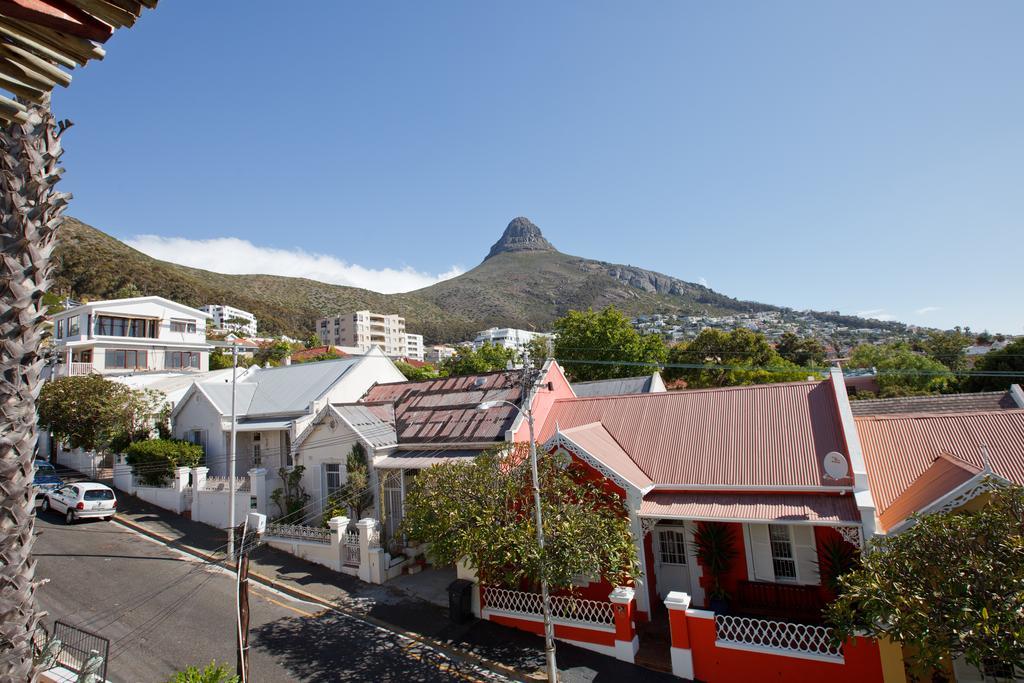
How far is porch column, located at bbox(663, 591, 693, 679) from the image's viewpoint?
40.3 feet

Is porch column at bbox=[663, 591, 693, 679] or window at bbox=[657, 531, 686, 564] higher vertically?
window at bbox=[657, 531, 686, 564]

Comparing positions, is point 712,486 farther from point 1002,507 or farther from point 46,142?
point 46,142

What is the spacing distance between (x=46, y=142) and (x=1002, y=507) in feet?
46.8

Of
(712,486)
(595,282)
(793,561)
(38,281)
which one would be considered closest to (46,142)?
(38,281)

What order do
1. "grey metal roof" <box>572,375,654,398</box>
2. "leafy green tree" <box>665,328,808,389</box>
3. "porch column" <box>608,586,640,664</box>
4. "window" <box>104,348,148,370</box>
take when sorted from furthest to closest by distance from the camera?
"leafy green tree" <box>665,328,808,389</box> → "window" <box>104,348,148,370</box> → "grey metal roof" <box>572,375,654,398</box> → "porch column" <box>608,586,640,664</box>

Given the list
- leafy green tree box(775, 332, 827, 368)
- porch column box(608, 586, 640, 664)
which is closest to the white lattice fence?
porch column box(608, 586, 640, 664)

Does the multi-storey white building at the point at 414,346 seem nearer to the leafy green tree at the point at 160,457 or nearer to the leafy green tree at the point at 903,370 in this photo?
the leafy green tree at the point at 903,370

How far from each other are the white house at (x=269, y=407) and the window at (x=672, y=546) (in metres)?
15.9

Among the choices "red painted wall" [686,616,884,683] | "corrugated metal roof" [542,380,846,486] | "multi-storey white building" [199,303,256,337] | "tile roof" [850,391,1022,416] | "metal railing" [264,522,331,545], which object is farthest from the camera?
"multi-storey white building" [199,303,256,337]

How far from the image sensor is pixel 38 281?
4.11 meters

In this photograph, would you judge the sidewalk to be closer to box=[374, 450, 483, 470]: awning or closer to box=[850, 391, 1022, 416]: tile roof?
box=[374, 450, 483, 470]: awning

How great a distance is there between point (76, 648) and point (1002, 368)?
5768 centimetres

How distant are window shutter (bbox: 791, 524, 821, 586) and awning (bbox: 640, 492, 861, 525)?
103 cm

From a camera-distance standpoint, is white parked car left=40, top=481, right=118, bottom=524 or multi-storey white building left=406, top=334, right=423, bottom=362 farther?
multi-storey white building left=406, top=334, right=423, bottom=362
